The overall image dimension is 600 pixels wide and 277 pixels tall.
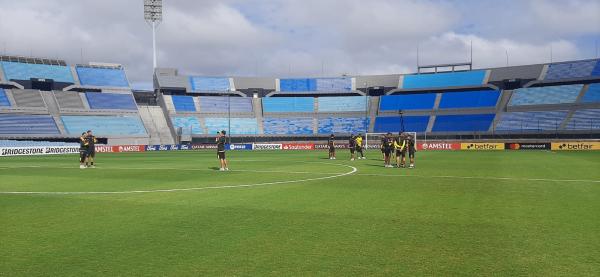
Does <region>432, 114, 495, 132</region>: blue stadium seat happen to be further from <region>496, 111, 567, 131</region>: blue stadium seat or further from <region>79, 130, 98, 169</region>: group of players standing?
<region>79, 130, 98, 169</region>: group of players standing

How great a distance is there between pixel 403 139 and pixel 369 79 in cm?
7669

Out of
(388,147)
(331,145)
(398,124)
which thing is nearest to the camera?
(388,147)

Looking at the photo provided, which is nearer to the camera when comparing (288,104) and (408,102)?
(408,102)

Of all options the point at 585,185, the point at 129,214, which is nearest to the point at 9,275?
the point at 129,214

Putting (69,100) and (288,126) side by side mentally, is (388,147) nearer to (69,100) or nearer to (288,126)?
(288,126)

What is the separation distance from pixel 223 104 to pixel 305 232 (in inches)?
3453

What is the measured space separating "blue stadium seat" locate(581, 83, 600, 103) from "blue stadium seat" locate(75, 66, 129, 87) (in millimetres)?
85653

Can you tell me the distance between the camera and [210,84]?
322ft

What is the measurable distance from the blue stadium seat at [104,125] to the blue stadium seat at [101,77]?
11.2 m

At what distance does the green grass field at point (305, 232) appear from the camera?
5551mm

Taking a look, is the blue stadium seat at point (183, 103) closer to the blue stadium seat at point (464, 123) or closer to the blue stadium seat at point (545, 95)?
the blue stadium seat at point (464, 123)

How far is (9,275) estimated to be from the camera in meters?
5.24

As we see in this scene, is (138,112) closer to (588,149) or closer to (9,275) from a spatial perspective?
(588,149)

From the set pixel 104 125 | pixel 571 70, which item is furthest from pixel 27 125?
pixel 571 70
